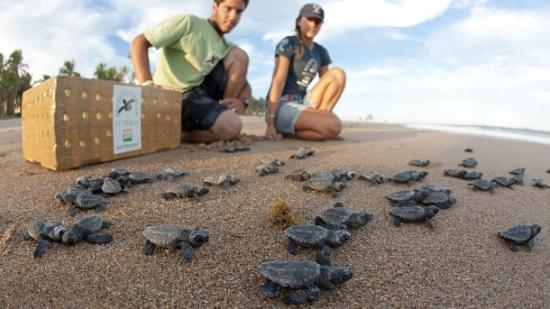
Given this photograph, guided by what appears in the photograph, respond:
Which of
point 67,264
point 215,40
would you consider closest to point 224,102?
point 215,40

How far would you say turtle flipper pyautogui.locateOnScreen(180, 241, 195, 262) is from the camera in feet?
4.23

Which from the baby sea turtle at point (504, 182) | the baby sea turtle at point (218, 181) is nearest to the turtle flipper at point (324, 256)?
the baby sea turtle at point (218, 181)

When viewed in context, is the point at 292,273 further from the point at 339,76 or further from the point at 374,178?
the point at 339,76

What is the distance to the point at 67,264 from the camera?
1.24 metres

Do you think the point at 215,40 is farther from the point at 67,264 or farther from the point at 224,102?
the point at 67,264

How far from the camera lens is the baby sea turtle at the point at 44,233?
1.32m

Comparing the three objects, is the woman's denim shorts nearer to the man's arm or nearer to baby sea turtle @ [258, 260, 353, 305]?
the man's arm

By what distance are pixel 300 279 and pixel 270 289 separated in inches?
4.0

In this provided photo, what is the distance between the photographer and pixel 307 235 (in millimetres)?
1383

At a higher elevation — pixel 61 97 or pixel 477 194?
pixel 61 97

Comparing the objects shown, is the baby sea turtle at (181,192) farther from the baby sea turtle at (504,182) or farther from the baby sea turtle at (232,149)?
the baby sea turtle at (504,182)

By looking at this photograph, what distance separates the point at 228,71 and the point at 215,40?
43 centimetres

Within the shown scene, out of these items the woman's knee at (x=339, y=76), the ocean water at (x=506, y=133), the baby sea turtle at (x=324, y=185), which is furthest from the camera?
the ocean water at (x=506, y=133)

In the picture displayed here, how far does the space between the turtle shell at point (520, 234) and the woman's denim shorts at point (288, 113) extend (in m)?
3.00
